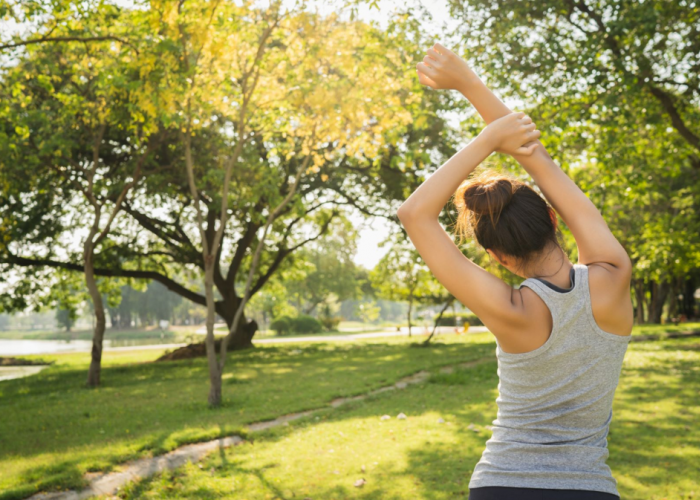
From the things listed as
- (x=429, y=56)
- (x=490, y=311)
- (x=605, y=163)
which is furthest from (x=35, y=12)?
(x=605, y=163)

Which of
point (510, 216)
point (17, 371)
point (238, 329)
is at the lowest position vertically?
point (17, 371)

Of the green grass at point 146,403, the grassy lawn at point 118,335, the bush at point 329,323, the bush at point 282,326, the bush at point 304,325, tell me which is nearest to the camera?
the green grass at point 146,403

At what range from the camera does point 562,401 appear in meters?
1.64

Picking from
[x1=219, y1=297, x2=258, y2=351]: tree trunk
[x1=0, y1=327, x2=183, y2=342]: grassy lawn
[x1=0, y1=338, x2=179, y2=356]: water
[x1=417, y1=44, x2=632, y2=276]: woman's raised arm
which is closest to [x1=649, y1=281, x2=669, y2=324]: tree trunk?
[x1=219, y1=297, x2=258, y2=351]: tree trunk

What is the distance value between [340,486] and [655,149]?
40.7ft

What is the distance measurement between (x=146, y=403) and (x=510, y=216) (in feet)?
35.6

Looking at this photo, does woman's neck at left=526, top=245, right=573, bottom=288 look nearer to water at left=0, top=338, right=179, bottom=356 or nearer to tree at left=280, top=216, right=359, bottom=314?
water at left=0, top=338, right=179, bottom=356

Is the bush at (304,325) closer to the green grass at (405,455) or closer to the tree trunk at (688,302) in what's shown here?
the tree trunk at (688,302)

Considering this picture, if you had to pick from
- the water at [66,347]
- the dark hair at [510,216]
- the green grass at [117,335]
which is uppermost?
the dark hair at [510,216]

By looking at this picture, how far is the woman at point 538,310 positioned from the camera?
1.61 m

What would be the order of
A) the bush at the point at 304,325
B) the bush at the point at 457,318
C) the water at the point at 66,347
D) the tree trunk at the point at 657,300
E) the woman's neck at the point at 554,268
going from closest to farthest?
the woman's neck at the point at 554,268 → the water at the point at 66,347 → the tree trunk at the point at 657,300 → the bush at the point at 304,325 → the bush at the point at 457,318

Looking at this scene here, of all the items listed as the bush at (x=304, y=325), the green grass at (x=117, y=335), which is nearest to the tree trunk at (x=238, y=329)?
the bush at (x=304, y=325)

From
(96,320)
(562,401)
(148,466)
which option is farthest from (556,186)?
(96,320)

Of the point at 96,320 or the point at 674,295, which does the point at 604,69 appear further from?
the point at 674,295
